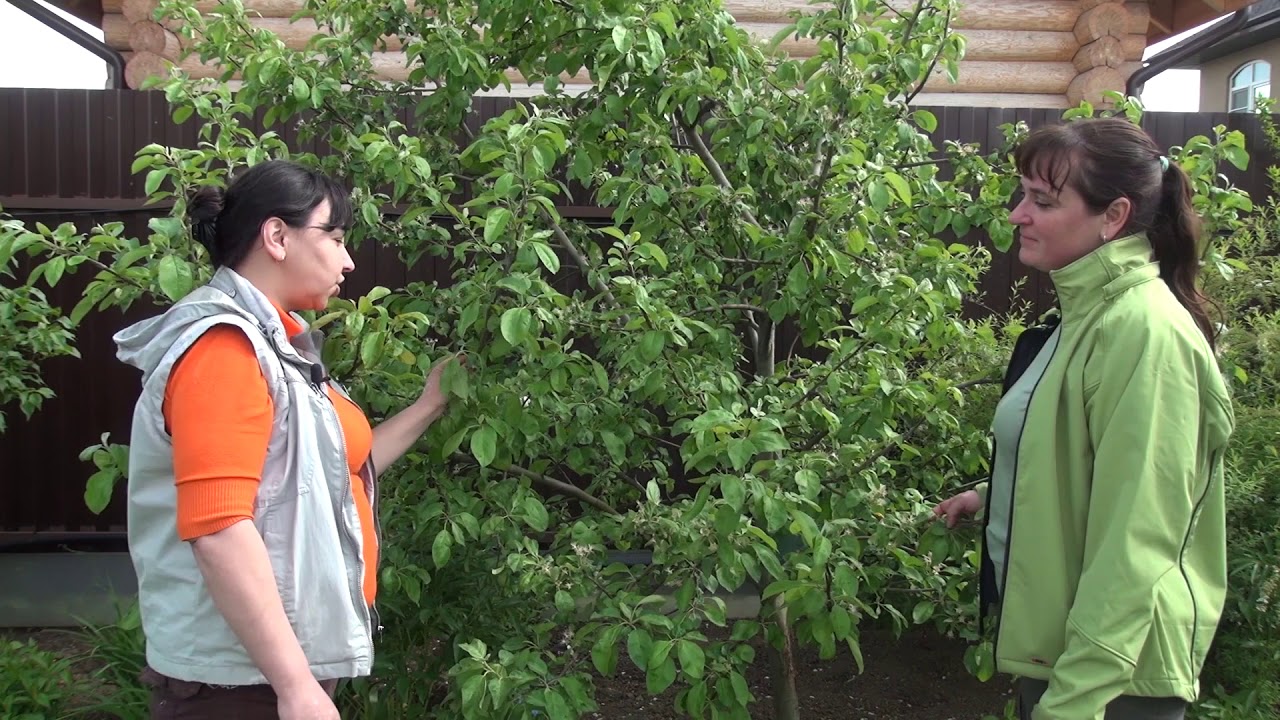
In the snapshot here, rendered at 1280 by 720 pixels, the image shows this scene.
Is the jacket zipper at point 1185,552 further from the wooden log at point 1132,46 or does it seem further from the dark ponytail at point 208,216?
the wooden log at point 1132,46

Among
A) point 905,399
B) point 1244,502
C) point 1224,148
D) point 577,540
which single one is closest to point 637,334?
point 577,540

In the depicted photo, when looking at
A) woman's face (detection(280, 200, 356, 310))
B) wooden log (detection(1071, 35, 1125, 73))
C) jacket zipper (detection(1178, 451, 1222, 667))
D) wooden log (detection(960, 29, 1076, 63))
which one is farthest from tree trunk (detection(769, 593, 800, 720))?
wooden log (detection(1071, 35, 1125, 73))

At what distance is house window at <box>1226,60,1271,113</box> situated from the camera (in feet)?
59.3

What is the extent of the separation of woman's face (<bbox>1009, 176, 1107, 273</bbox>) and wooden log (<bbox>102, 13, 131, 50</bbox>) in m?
5.77

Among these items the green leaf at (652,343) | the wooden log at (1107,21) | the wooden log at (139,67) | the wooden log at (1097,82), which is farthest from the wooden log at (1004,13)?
the green leaf at (652,343)

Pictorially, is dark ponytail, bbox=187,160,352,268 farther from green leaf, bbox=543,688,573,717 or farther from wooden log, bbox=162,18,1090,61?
wooden log, bbox=162,18,1090,61

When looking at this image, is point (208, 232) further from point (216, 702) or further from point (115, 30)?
point (115, 30)

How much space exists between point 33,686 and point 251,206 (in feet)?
8.93

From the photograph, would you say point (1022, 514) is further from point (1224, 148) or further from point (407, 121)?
point (407, 121)

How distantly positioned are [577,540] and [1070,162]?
151 centimetres

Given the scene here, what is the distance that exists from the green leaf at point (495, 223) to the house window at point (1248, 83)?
1966 centimetres

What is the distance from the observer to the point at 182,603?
167 cm

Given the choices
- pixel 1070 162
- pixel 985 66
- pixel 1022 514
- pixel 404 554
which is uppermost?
pixel 985 66

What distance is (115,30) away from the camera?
5926 millimetres
